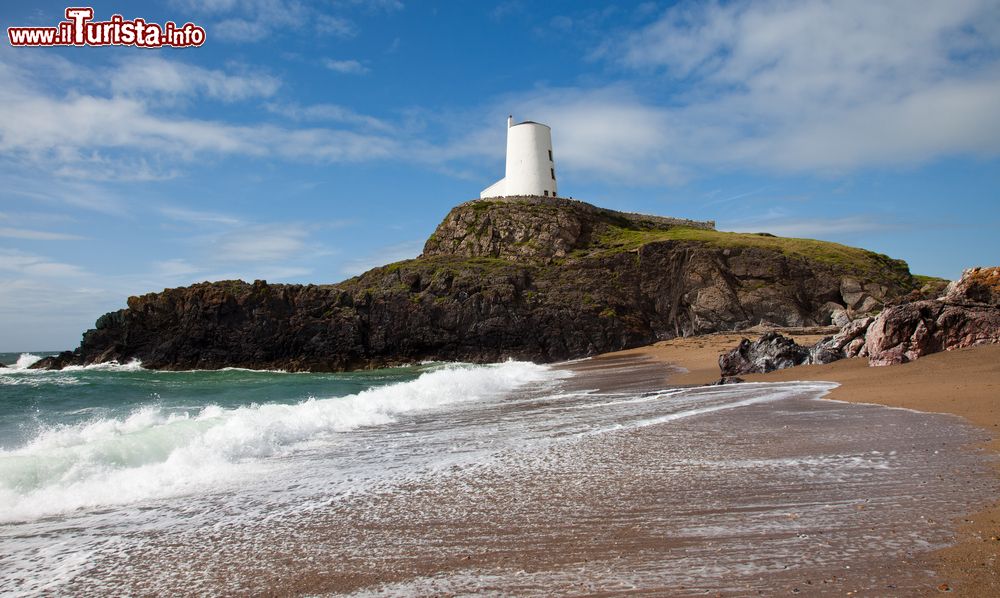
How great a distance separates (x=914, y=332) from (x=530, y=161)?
5503 centimetres

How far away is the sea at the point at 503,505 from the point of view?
13.5 ft

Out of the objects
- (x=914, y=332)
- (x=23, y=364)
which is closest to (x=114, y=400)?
(x=914, y=332)

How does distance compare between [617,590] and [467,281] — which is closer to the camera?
[617,590]

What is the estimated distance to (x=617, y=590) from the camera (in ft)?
12.3

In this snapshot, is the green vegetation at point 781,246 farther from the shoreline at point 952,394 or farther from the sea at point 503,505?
the sea at point 503,505

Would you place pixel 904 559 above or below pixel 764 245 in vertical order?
below

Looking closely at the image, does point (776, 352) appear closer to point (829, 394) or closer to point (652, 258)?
point (829, 394)

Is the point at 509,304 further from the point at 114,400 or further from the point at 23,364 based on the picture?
the point at 23,364

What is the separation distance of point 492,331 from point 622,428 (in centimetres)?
3797

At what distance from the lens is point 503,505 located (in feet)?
19.0

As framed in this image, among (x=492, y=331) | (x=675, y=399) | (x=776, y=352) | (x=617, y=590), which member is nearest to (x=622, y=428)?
(x=675, y=399)

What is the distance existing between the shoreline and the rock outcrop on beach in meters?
0.53

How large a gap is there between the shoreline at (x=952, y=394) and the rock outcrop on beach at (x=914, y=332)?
532 mm

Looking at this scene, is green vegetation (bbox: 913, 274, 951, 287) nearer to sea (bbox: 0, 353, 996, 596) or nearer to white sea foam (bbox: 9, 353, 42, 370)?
sea (bbox: 0, 353, 996, 596)
